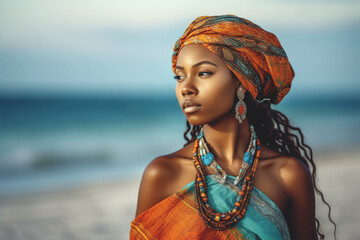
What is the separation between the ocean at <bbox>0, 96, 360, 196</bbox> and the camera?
40.3 feet

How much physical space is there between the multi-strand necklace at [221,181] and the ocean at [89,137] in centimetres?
110

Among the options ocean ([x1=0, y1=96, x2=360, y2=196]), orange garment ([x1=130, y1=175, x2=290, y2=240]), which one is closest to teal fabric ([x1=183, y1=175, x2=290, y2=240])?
orange garment ([x1=130, y1=175, x2=290, y2=240])

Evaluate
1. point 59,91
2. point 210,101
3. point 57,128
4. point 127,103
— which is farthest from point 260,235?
point 59,91

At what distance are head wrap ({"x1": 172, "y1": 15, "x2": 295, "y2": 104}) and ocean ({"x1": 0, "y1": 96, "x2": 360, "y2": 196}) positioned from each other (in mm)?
1085

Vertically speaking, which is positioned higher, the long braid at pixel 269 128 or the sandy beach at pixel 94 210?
the long braid at pixel 269 128

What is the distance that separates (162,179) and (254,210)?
63 cm

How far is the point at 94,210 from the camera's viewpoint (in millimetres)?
8883

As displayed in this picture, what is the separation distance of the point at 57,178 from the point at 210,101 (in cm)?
945

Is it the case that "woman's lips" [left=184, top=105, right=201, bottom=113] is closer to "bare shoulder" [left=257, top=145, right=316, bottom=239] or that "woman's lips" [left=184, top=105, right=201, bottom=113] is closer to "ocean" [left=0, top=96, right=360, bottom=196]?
"bare shoulder" [left=257, top=145, right=316, bottom=239]

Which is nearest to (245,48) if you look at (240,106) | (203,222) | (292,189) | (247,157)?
(240,106)

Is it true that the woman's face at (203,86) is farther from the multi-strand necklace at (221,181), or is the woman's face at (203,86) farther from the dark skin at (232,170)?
the multi-strand necklace at (221,181)

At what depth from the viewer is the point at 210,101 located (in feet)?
10.0

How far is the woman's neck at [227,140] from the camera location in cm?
327

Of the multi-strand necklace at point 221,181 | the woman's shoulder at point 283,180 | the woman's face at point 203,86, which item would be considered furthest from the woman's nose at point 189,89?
the woman's shoulder at point 283,180
